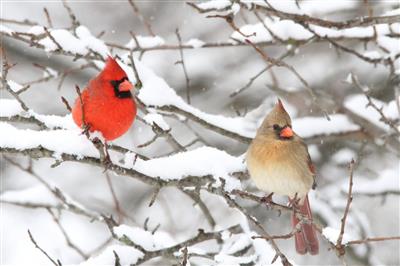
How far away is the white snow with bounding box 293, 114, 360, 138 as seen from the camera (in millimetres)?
4869

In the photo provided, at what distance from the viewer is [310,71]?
7.86m

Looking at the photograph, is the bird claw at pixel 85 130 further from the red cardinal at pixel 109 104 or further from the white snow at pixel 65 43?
the white snow at pixel 65 43

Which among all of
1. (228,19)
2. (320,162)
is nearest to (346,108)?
(320,162)

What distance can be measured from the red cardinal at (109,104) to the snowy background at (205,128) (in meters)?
0.13

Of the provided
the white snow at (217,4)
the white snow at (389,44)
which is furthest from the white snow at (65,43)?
the white snow at (389,44)

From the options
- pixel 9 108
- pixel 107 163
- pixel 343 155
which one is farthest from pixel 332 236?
pixel 343 155

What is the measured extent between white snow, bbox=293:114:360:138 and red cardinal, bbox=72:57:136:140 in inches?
60.3

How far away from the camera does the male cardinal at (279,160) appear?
385 centimetres

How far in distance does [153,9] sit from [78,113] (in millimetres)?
5386

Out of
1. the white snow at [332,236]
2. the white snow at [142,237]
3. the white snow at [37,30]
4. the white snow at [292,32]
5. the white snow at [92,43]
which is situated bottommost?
the white snow at [332,236]

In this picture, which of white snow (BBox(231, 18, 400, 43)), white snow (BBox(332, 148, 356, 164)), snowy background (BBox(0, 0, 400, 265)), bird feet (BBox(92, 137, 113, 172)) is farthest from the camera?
white snow (BBox(332, 148, 356, 164))

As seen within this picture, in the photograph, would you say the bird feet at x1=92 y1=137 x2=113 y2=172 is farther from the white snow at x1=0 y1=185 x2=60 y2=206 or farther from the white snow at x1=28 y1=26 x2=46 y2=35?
the white snow at x1=0 y1=185 x2=60 y2=206

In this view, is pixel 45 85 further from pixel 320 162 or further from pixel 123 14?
pixel 320 162

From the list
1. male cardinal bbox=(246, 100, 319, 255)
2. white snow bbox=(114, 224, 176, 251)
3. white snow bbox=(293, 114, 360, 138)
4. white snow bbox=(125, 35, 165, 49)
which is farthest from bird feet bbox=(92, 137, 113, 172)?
white snow bbox=(293, 114, 360, 138)
